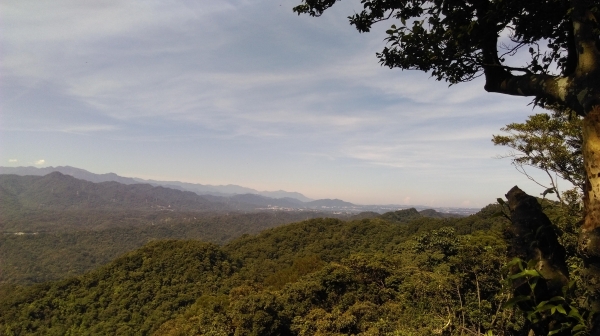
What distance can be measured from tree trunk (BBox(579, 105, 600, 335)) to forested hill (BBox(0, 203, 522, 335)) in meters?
0.36

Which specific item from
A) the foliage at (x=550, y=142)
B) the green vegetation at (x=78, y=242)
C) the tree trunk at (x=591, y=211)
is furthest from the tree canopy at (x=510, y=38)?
the green vegetation at (x=78, y=242)

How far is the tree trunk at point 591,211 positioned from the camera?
134cm

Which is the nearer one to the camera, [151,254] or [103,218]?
[151,254]

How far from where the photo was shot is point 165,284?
134ft

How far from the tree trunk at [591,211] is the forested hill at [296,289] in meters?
0.36

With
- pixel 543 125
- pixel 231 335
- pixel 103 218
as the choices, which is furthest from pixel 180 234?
pixel 543 125

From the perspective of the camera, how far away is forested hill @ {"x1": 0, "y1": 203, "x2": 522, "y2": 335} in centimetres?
1233

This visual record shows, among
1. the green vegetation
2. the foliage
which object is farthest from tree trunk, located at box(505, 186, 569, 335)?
the green vegetation

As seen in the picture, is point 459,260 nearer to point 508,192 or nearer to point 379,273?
point 379,273

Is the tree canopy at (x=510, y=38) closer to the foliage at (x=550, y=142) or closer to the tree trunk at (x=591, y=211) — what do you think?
the tree trunk at (x=591, y=211)

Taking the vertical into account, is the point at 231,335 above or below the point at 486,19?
below

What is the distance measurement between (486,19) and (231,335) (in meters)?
16.7

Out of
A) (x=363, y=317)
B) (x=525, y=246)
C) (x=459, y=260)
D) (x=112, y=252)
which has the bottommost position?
(x=112, y=252)

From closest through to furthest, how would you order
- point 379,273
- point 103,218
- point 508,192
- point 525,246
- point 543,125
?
1. point 525,246
2. point 508,192
3. point 543,125
4. point 379,273
5. point 103,218
